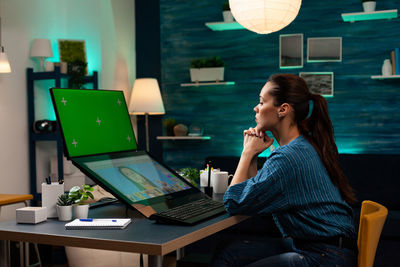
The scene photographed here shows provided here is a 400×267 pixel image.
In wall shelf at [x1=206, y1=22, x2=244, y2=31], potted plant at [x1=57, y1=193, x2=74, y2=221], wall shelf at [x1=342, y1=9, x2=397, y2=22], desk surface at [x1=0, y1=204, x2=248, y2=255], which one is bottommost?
desk surface at [x1=0, y1=204, x2=248, y2=255]

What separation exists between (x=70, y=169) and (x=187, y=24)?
1976 mm

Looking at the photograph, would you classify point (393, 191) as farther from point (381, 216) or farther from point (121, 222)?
point (121, 222)

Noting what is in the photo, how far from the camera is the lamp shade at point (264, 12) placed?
260 cm

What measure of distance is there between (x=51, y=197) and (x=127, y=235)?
1.43ft

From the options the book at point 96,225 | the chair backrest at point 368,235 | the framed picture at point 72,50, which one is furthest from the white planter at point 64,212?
the framed picture at point 72,50

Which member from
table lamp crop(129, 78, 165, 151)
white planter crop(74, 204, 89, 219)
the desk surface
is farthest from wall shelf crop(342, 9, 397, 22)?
white planter crop(74, 204, 89, 219)

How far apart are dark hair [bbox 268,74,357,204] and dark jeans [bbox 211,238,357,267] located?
23cm

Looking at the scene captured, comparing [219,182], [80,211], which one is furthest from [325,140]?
[80,211]

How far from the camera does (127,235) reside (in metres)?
1.48

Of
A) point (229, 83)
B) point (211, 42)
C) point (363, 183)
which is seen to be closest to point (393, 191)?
point (363, 183)

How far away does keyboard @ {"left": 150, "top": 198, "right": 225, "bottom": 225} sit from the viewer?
1628 millimetres

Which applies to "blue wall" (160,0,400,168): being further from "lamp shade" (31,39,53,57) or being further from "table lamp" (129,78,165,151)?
"lamp shade" (31,39,53,57)

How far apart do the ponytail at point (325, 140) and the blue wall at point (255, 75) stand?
2843mm

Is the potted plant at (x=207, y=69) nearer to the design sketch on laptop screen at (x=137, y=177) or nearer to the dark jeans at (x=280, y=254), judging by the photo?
the design sketch on laptop screen at (x=137, y=177)
